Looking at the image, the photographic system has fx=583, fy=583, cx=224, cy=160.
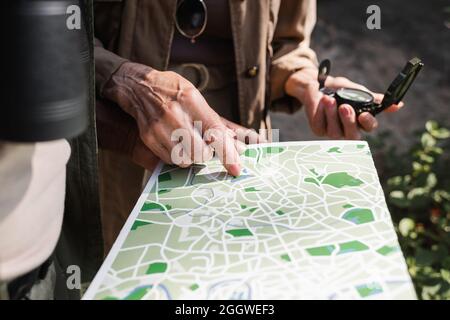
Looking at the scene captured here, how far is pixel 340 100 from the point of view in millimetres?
1315

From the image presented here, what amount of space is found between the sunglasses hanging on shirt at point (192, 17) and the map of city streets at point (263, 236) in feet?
1.29

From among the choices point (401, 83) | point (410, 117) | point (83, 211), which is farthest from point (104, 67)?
point (410, 117)

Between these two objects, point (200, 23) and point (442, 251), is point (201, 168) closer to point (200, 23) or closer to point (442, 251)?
point (200, 23)

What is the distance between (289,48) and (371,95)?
0.35 m

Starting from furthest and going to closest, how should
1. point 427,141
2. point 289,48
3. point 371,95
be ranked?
point 427,141
point 289,48
point 371,95

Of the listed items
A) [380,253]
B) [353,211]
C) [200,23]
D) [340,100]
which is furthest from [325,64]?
[380,253]

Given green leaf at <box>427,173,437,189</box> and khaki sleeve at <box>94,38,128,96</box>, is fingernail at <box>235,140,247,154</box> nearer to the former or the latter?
khaki sleeve at <box>94,38,128,96</box>

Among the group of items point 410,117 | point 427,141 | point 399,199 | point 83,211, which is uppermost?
point 83,211

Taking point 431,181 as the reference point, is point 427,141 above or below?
above

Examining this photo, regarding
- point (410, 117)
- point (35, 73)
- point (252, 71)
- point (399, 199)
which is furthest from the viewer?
point (410, 117)

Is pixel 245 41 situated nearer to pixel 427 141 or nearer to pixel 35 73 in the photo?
pixel 35 73

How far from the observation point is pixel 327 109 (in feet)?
4.43

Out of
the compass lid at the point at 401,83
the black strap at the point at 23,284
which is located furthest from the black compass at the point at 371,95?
the black strap at the point at 23,284

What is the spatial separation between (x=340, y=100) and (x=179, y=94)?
42cm
